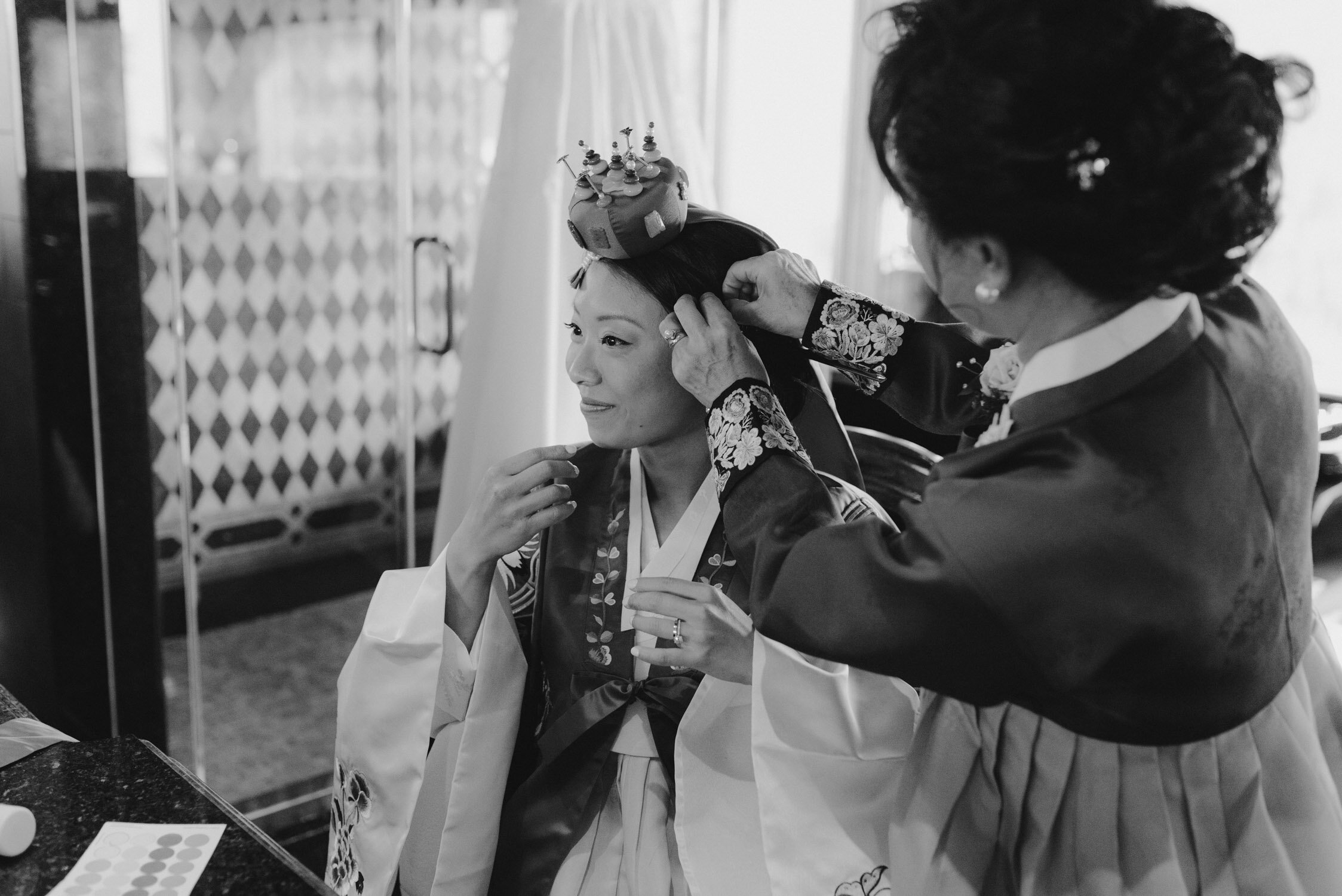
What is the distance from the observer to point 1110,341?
92cm

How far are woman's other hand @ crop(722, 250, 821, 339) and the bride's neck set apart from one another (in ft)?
0.70

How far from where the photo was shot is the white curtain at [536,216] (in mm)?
2648

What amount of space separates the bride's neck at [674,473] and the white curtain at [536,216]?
122cm

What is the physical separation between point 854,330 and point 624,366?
0.94 ft

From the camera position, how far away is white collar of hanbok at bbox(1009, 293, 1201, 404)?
3.00 ft

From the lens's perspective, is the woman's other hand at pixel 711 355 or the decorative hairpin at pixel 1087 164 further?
the woman's other hand at pixel 711 355

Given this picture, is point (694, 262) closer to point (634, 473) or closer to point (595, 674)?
point (634, 473)

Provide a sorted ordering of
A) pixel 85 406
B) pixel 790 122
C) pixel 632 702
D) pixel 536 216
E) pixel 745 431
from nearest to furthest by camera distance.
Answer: pixel 745 431, pixel 632 702, pixel 85 406, pixel 536 216, pixel 790 122

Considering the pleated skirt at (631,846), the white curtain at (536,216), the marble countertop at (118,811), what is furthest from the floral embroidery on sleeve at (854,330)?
the white curtain at (536,216)

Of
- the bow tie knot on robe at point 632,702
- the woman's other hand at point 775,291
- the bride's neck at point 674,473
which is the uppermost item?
the woman's other hand at point 775,291

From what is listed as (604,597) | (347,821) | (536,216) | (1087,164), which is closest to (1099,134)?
(1087,164)

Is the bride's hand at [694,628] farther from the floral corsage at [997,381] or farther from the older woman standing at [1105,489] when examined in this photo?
the floral corsage at [997,381]

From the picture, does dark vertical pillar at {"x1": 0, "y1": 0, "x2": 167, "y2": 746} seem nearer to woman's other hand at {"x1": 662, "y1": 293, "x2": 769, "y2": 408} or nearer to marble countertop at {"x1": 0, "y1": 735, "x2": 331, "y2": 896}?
marble countertop at {"x1": 0, "y1": 735, "x2": 331, "y2": 896}

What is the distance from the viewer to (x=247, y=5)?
238 cm
